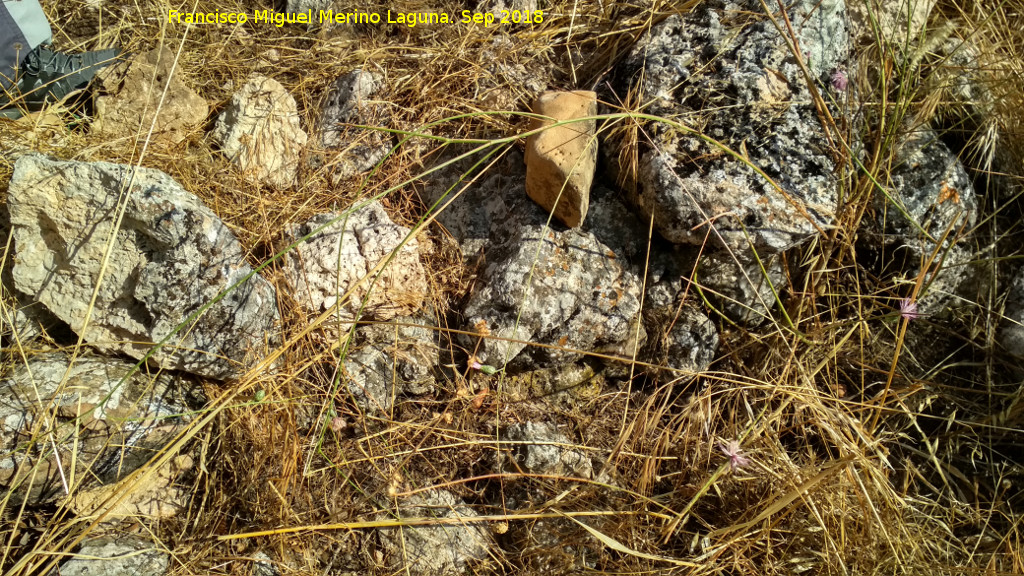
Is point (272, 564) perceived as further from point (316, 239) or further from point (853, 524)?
point (853, 524)

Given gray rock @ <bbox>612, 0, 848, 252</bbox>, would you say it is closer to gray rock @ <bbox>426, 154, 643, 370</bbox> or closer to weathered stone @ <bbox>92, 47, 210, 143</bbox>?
gray rock @ <bbox>426, 154, 643, 370</bbox>

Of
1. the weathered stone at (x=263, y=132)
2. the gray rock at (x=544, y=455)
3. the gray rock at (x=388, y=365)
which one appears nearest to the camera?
the gray rock at (x=544, y=455)

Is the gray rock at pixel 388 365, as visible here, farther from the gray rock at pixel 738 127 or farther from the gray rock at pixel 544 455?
the gray rock at pixel 738 127

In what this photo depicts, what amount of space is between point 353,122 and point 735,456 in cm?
173

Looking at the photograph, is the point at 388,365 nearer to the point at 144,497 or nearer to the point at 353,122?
the point at 144,497

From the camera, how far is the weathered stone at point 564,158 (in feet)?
6.37

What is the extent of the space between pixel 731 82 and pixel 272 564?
1.92 metres

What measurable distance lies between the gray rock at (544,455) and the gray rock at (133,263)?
33.0 inches

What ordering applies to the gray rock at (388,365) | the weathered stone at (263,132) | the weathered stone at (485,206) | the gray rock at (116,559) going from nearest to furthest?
the gray rock at (116,559)
the gray rock at (388,365)
the weathered stone at (485,206)
the weathered stone at (263,132)

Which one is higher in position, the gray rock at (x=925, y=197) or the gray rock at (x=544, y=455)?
the gray rock at (x=925, y=197)

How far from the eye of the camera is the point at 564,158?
194 cm

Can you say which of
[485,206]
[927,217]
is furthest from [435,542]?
[927,217]

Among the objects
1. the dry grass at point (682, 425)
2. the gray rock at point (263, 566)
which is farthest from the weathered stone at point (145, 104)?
the gray rock at point (263, 566)

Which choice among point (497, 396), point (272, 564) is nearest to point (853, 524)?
point (497, 396)
